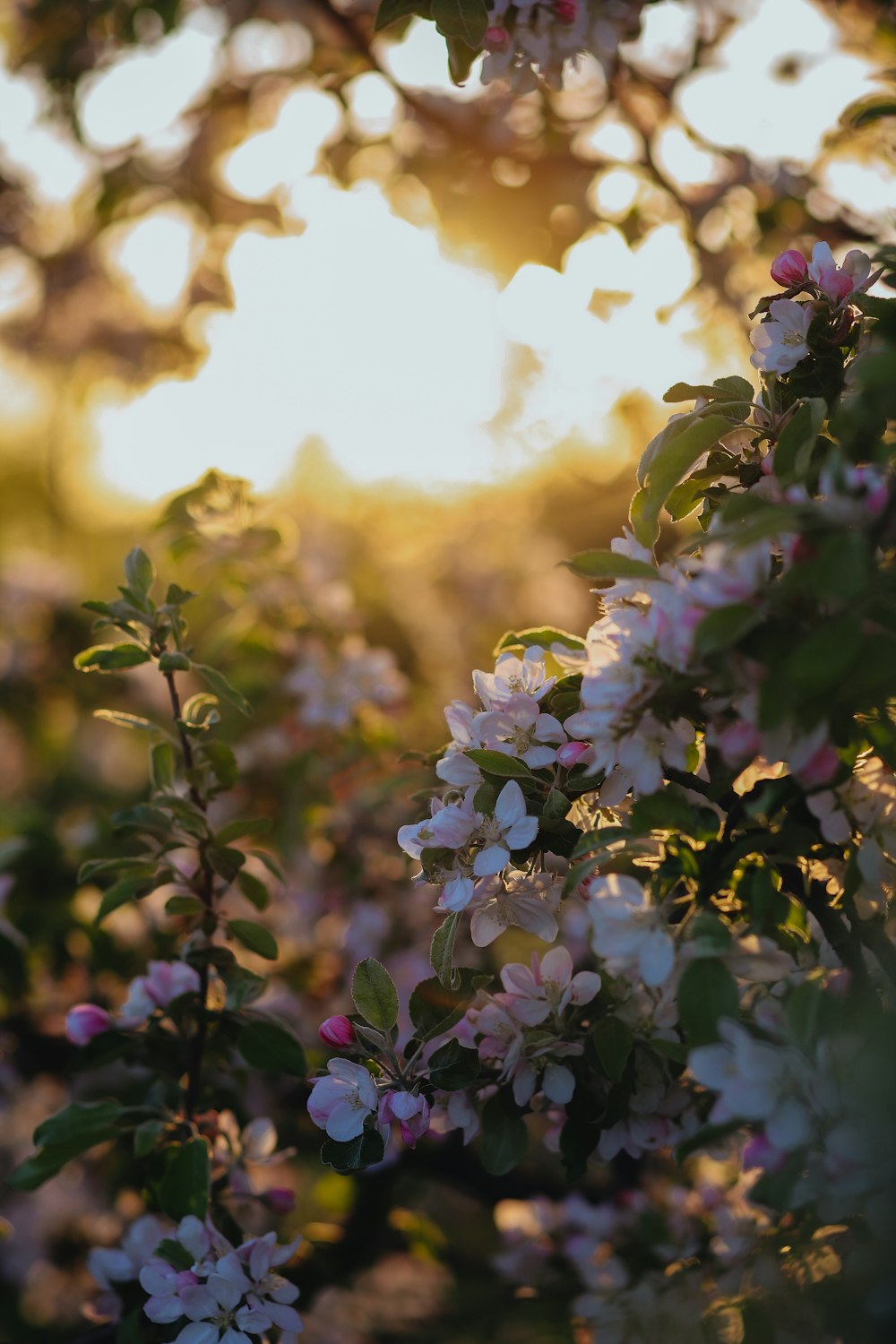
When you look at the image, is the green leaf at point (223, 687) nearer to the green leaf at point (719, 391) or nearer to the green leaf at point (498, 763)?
the green leaf at point (498, 763)

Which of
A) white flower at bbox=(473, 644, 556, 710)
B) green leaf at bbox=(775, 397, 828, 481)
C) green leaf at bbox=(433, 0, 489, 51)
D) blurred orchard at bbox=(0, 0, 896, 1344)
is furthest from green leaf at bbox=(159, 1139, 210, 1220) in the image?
green leaf at bbox=(433, 0, 489, 51)

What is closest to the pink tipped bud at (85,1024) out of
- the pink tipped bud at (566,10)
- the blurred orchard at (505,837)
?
the blurred orchard at (505,837)

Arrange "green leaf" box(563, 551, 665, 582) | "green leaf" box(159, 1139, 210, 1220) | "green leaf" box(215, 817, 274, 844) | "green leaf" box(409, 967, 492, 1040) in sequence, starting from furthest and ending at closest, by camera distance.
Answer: "green leaf" box(215, 817, 274, 844) → "green leaf" box(159, 1139, 210, 1220) → "green leaf" box(409, 967, 492, 1040) → "green leaf" box(563, 551, 665, 582)

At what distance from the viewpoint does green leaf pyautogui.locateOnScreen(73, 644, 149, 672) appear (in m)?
1.08

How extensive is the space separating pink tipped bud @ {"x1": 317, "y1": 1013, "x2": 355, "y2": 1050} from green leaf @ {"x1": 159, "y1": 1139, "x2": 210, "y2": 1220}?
27 centimetres

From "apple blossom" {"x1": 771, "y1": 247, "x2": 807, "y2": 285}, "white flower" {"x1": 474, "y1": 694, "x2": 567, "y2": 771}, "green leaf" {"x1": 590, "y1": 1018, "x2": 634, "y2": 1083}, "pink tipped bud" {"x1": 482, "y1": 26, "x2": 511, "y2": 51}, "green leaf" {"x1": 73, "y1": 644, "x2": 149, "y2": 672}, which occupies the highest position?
"pink tipped bud" {"x1": 482, "y1": 26, "x2": 511, "y2": 51}

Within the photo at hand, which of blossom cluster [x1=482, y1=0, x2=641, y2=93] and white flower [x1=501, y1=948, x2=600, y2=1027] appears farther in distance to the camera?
blossom cluster [x1=482, y1=0, x2=641, y2=93]

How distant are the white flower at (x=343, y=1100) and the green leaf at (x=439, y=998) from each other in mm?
→ 63

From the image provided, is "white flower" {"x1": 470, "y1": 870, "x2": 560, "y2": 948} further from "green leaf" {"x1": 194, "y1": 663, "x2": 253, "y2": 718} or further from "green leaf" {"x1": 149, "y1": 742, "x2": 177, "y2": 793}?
"green leaf" {"x1": 149, "y1": 742, "x2": 177, "y2": 793}

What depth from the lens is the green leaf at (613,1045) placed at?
845 millimetres

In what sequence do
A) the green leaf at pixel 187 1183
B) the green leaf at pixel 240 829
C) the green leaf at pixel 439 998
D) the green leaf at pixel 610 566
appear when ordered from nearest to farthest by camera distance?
the green leaf at pixel 610 566, the green leaf at pixel 439 998, the green leaf at pixel 187 1183, the green leaf at pixel 240 829

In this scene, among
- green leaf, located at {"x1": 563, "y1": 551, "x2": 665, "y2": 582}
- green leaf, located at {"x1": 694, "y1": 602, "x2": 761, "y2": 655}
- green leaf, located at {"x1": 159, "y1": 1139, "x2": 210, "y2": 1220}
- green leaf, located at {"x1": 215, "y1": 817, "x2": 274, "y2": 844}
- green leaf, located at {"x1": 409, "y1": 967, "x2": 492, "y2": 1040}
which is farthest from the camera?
green leaf, located at {"x1": 215, "y1": 817, "x2": 274, "y2": 844}

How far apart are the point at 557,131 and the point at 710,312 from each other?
1.43ft

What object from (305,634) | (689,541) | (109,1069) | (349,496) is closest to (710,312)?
(305,634)
